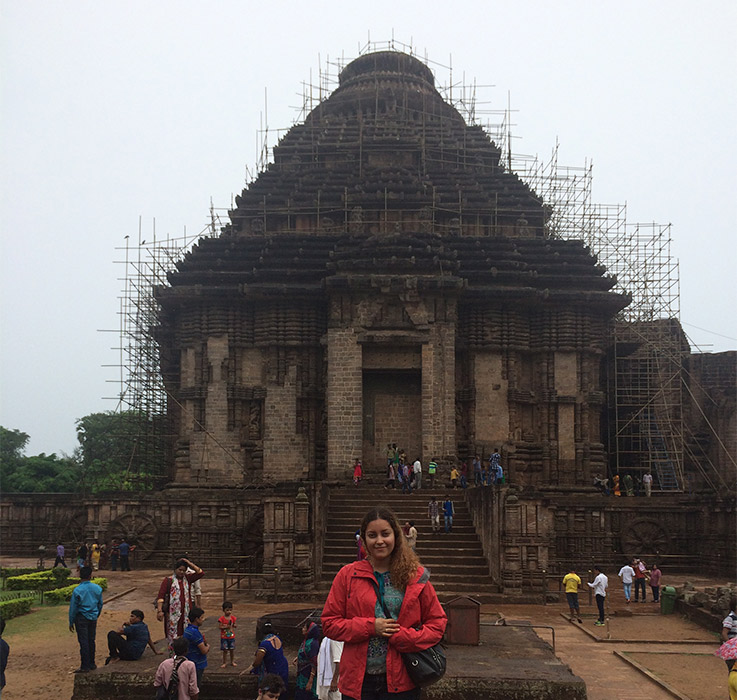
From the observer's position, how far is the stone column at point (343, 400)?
96.2 feet

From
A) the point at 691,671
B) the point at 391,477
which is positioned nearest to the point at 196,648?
the point at 691,671

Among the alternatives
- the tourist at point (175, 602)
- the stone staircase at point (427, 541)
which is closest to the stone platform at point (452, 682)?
the tourist at point (175, 602)

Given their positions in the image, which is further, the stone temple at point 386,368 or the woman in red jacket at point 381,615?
the stone temple at point 386,368

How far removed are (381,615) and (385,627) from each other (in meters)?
0.15

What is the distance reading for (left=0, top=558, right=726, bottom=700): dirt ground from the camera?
12.2 m

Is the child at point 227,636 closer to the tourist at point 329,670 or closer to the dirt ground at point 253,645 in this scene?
the dirt ground at point 253,645

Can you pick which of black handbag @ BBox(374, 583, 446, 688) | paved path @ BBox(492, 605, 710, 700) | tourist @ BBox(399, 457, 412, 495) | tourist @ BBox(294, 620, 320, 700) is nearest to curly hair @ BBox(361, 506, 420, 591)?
black handbag @ BBox(374, 583, 446, 688)

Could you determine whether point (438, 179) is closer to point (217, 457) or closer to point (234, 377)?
point (234, 377)

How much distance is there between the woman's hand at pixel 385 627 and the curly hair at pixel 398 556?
0.25 meters

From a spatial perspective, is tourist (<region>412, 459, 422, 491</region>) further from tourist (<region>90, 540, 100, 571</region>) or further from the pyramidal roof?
the pyramidal roof

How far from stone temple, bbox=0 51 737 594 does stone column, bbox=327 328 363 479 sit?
0.17 ft

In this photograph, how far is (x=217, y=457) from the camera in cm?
3120

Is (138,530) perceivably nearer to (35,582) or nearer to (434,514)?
(35,582)

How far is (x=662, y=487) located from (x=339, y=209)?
16761 mm
